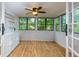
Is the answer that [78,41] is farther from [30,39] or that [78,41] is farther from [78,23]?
[30,39]

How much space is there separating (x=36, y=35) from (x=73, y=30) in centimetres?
768

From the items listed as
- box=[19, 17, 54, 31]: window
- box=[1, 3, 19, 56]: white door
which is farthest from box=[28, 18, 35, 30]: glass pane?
box=[1, 3, 19, 56]: white door

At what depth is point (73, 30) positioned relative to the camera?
313cm

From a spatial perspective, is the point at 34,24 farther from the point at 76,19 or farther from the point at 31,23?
the point at 76,19

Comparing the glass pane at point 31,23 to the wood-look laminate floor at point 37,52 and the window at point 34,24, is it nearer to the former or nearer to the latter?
the window at point 34,24

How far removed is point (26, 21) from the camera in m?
10.8

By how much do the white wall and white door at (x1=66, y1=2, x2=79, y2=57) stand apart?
7.36 m

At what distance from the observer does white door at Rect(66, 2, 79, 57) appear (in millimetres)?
3120

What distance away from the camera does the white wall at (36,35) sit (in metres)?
10.7

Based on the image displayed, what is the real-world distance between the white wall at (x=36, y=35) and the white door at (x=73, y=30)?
736 centimetres

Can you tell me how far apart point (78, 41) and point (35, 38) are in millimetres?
7742

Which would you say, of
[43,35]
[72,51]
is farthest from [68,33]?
[43,35]

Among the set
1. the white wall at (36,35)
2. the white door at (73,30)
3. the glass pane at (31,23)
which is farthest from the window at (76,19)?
the glass pane at (31,23)

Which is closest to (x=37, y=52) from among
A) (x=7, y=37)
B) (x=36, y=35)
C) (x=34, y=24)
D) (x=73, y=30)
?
(x=7, y=37)
